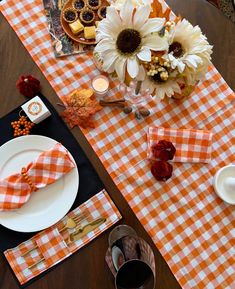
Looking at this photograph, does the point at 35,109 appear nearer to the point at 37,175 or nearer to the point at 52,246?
the point at 37,175

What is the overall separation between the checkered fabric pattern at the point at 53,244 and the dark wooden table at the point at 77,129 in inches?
0.8

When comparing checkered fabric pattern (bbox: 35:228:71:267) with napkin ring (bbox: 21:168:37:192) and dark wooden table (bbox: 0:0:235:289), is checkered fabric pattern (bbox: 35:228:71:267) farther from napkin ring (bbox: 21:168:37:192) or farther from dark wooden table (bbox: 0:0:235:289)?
napkin ring (bbox: 21:168:37:192)

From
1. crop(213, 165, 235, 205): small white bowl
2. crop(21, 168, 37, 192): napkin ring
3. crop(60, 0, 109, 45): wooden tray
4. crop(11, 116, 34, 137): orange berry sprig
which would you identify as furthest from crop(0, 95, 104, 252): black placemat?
crop(213, 165, 235, 205): small white bowl

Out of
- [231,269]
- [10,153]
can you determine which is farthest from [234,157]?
[10,153]

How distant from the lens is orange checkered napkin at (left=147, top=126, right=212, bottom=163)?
111 cm

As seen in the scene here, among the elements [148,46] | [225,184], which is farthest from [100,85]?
[225,184]

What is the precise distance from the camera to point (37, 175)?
41.0 inches

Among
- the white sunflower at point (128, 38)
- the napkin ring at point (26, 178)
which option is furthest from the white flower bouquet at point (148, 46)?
the napkin ring at point (26, 178)

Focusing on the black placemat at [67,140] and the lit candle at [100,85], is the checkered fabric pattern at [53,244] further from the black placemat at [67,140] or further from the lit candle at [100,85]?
the lit candle at [100,85]

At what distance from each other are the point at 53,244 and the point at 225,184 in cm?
56

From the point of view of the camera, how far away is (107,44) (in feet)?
2.53

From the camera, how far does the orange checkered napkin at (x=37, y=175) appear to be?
3.35 feet

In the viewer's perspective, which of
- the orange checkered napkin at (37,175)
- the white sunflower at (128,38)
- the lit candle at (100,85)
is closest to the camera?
the white sunflower at (128,38)

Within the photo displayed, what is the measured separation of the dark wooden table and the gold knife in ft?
0.12
